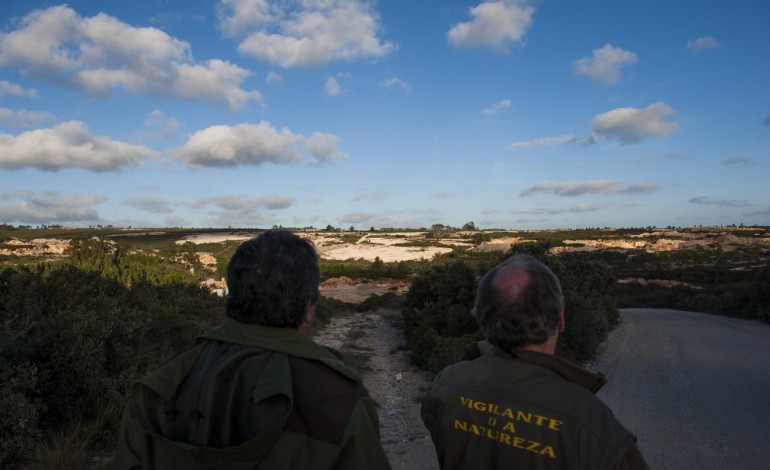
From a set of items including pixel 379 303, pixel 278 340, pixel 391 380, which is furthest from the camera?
pixel 379 303

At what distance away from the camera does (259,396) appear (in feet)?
4.90

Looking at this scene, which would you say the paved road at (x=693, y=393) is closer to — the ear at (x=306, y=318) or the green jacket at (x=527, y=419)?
the green jacket at (x=527, y=419)

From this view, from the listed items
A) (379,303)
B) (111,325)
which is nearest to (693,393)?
(111,325)

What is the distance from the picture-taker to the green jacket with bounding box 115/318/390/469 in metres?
1.49

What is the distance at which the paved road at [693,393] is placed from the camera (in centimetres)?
609

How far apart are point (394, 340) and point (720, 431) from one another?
9847mm

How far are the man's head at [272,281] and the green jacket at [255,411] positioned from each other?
0.08m

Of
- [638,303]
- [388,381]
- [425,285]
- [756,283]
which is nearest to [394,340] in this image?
[425,285]

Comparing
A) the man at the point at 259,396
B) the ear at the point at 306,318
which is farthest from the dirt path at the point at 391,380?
the man at the point at 259,396

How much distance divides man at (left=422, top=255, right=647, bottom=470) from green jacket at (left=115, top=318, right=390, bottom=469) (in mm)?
554

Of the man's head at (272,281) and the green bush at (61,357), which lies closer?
the man's head at (272,281)

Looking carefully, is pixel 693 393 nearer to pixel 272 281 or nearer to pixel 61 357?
pixel 272 281

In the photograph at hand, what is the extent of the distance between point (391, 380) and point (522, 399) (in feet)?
29.2

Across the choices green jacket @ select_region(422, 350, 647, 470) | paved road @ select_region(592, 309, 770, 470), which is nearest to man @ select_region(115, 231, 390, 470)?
green jacket @ select_region(422, 350, 647, 470)
